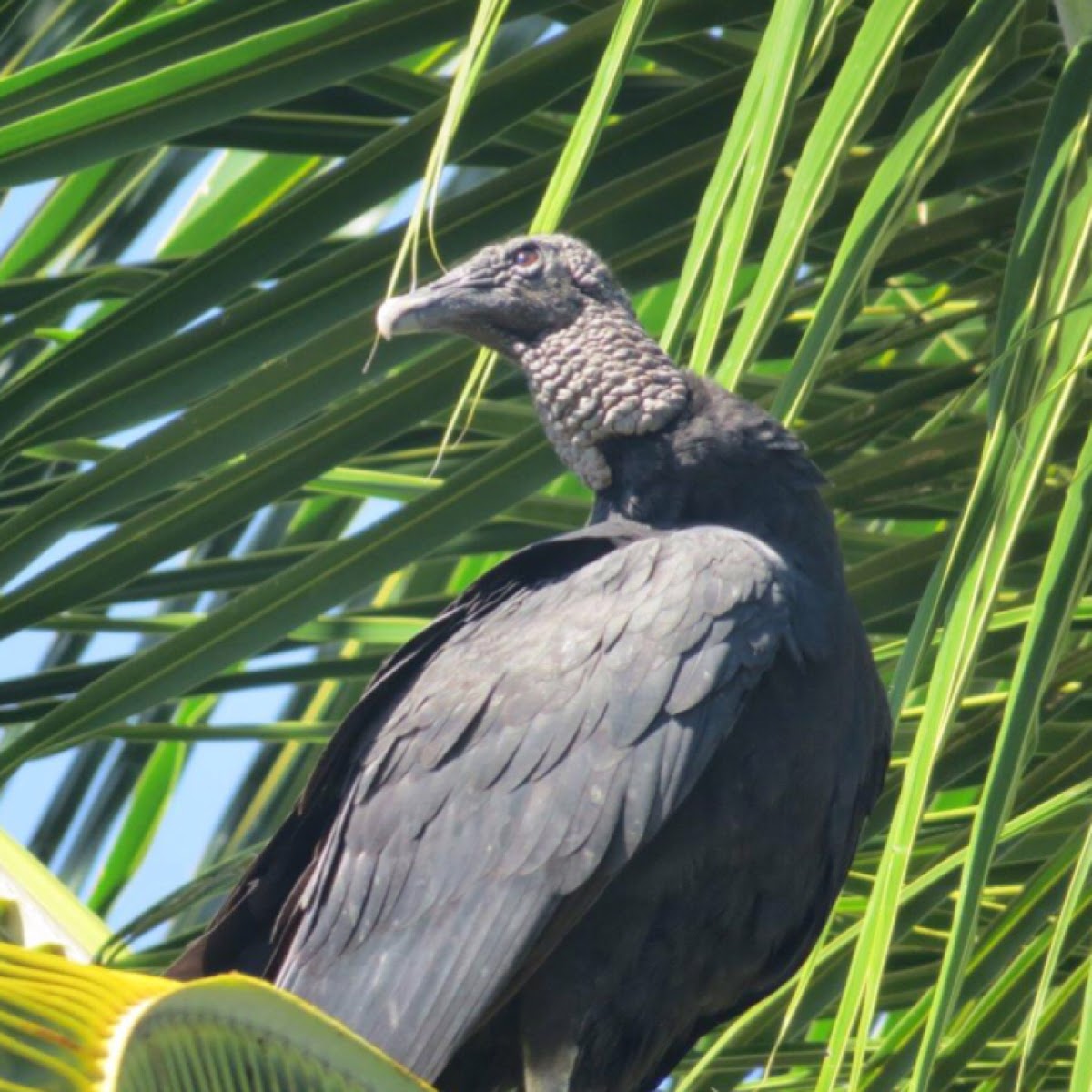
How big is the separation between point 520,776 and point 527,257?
76 cm

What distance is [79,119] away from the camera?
2176 mm

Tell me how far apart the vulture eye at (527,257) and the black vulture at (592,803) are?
0.74 ft

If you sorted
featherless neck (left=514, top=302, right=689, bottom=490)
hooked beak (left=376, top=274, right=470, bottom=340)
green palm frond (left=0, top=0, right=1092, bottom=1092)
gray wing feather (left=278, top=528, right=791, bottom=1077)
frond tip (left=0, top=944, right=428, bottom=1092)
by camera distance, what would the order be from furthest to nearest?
featherless neck (left=514, top=302, right=689, bottom=490)
hooked beak (left=376, top=274, right=470, bottom=340)
gray wing feather (left=278, top=528, right=791, bottom=1077)
green palm frond (left=0, top=0, right=1092, bottom=1092)
frond tip (left=0, top=944, right=428, bottom=1092)

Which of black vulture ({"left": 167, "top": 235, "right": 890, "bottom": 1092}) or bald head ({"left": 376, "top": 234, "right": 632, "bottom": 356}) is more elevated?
bald head ({"left": 376, "top": 234, "right": 632, "bottom": 356})

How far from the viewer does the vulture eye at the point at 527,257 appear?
2.73 metres

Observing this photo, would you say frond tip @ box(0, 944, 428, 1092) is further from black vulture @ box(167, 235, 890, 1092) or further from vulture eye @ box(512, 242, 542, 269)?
vulture eye @ box(512, 242, 542, 269)

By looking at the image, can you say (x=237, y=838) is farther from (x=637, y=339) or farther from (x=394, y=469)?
(x=637, y=339)

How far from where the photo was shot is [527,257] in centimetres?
275

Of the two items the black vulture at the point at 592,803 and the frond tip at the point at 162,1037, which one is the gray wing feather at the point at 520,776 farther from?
the frond tip at the point at 162,1037

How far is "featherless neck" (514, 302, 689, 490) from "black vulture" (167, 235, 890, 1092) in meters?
0.12

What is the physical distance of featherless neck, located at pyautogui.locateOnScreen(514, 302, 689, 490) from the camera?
2.65m

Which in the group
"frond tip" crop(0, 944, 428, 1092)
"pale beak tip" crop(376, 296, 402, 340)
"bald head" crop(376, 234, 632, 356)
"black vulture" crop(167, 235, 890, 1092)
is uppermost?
"pale beak tip" crop(376, 296, 402, 340)

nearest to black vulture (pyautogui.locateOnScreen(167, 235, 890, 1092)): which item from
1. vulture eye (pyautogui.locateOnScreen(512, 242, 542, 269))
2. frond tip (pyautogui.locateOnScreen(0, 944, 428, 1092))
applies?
vulture eye (pyautogui.locateOnScreen(512, 242, 542, 269))

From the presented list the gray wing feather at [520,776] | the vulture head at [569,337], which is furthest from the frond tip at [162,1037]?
the vulture head at [569,337]
